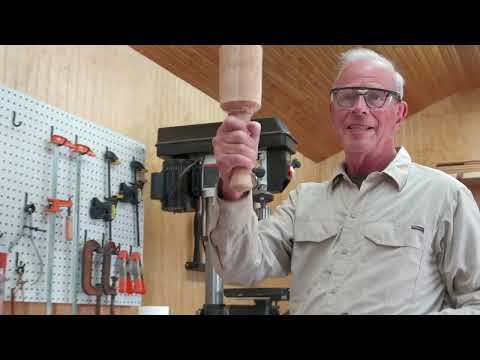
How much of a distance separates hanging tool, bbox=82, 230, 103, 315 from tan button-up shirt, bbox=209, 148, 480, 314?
6.35ft

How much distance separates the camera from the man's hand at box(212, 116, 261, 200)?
1.07 m

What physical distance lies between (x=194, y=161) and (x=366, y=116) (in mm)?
2251

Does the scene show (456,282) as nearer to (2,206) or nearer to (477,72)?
(2,206)

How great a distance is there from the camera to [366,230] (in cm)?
165

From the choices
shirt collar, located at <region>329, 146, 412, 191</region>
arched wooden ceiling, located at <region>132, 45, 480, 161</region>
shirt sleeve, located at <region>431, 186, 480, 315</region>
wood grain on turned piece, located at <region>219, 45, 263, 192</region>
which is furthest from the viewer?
arched wooden ceiling, located at <region>132, 45, 480, 161</region>

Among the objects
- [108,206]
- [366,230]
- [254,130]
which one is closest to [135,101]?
[108,206]

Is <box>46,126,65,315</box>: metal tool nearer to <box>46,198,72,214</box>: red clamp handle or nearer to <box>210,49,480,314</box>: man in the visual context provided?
<box>46,198,72,214</box>: red clamp handle

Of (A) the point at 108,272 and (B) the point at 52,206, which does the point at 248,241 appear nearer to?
(B) the point at 52,206

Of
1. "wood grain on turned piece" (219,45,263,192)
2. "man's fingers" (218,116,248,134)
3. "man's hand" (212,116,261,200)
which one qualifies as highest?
"wood grain on turned piece" (219,45,263,192)

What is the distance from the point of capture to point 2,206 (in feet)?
9.68

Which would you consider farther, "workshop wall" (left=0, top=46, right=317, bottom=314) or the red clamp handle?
"workshop wall" (left=0, top=46, right=317, bottom=314)

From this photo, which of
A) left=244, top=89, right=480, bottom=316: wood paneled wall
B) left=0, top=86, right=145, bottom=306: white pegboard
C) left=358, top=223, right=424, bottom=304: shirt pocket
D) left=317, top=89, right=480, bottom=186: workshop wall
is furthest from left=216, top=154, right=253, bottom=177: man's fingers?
left=317, top=89, right=480, bottom=186: workshop wall

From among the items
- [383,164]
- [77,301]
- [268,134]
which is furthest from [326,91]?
[383,164]

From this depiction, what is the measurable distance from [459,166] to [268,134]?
4646 mm
